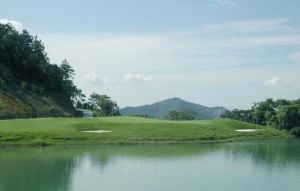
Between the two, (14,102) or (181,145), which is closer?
(181,145)

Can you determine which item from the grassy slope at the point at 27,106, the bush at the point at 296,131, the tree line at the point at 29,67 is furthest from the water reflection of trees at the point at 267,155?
the tree line at the point at 29,67

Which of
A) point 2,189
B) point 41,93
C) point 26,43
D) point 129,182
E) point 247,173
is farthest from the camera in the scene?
point 26,43

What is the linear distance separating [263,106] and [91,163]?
2790 inches

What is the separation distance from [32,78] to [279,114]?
156 feet

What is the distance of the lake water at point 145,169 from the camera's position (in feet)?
87.8

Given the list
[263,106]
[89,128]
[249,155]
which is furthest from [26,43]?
[249,155]

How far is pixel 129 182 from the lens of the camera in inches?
1089

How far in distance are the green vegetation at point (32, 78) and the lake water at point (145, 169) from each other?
41563 millimetres

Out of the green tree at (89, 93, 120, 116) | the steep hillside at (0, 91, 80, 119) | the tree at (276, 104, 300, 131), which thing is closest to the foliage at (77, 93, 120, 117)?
the green tree at (89, 93, 120, 116)

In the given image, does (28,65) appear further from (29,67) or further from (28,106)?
(28,106)

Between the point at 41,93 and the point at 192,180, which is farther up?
the point at 41,93

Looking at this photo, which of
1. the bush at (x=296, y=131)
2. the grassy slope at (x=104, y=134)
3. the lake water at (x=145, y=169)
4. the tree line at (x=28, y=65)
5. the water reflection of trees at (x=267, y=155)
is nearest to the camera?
the lake water at (x=145, y=169)

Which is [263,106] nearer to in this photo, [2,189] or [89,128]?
[89,128]

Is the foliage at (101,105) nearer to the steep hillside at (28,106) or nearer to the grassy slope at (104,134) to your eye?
the steep hillside at (28,106)
